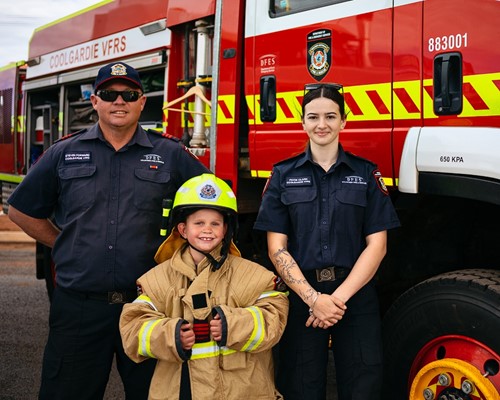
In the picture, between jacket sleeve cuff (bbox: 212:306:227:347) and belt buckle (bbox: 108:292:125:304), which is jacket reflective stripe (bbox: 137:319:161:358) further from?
belt buckle (bbox: 108:292:125:304)

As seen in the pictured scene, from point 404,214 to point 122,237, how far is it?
122cm

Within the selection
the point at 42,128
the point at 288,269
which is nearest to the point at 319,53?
the point at 288,269

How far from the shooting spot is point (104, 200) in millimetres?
2621

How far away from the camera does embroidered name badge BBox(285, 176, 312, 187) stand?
2.53 meters

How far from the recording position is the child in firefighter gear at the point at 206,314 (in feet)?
7.39

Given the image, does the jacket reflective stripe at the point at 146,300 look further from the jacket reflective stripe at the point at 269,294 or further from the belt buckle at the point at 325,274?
the belt buckle at the point at 325,274

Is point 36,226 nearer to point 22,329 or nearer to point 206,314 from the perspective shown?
point 206,314

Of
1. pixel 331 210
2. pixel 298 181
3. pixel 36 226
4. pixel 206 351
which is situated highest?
pixel 298 181

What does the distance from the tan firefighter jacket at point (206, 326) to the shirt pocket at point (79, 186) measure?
1.41 feet

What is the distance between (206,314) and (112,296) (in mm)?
495

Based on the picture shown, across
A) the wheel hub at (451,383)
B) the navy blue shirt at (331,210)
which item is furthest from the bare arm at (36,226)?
the wheel hub at (451,383)

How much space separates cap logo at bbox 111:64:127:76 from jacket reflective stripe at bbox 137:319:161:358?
3.26 feet

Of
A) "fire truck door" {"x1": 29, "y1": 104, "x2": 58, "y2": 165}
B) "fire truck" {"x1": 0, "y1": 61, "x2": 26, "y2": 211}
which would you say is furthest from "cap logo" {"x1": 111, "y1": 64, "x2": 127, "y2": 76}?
"fire truck" {"x1": 0, "y1": 61, "x2": 26, "y2": 211}

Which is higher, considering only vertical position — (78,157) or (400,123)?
(400,123)
